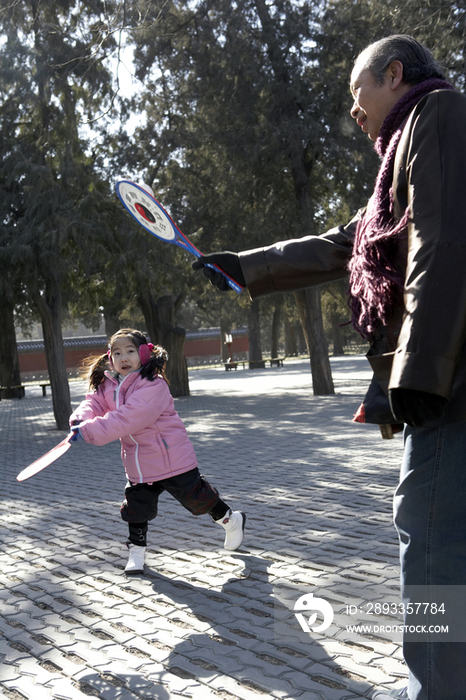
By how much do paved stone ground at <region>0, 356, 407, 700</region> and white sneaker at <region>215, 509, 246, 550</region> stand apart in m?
0.09

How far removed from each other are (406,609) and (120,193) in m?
2.33

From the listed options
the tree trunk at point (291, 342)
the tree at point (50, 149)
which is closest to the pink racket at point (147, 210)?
the tree at point (50, 149)

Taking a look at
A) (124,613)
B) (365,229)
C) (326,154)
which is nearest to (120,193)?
(365,229)

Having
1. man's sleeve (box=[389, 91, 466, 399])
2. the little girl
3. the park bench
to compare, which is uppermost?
man's sleeve (box=[389, 91, 466, 399])

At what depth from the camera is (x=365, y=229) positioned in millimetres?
2047

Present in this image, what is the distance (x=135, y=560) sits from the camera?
4055mm

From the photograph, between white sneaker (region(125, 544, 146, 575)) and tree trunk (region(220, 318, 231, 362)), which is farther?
tree trunk (region(220, 318, 231, 362))

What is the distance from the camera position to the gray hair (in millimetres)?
2006

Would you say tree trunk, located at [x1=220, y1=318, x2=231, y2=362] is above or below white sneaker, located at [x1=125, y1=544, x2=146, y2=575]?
above

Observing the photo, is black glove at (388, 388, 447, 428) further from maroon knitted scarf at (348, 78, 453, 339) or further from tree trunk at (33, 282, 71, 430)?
tree trunk at (33, 282, 71, 430)

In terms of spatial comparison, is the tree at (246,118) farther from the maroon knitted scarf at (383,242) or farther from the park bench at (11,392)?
the maroon knitted scarf at (383,242)

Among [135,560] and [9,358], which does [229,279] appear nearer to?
[135,560]

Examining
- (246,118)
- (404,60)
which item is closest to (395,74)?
(404,60)

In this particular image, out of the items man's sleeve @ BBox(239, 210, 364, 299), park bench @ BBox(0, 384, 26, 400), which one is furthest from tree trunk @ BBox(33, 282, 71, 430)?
park bench @ BBox(0, 384, 26, 400)
